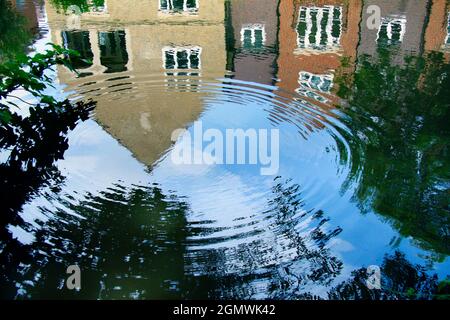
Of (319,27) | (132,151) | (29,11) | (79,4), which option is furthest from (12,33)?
(319,27)

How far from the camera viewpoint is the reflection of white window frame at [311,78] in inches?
401

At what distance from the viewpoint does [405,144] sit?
25.4ft

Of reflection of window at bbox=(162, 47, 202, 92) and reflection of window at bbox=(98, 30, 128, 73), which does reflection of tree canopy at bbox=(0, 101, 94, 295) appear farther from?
reflection of window at bbox=(98, 30, 128, 73)

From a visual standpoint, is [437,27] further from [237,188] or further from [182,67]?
[237,188]

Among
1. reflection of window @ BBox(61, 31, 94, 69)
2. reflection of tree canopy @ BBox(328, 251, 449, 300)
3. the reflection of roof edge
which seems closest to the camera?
reflection of tree canopy @ BBox(328, 251, 449, 300)

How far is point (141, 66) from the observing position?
11609mm

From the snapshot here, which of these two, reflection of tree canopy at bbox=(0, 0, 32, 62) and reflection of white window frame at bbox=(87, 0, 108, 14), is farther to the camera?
reflection of white window frame at bbox=(87, 0, 108, 14)

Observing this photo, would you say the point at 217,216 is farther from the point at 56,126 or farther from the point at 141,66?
the point at 141,66

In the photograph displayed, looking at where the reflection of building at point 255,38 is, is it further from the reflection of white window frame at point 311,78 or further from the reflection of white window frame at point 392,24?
the reflection of white window frame at point 392,24

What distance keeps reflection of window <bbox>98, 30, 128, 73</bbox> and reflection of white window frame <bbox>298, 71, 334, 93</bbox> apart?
460 cm

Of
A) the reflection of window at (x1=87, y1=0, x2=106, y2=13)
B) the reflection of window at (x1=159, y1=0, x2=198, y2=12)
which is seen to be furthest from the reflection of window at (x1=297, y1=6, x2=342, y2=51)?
the reflection of window at (x1=87, y1=0, x2=106, y2=13)

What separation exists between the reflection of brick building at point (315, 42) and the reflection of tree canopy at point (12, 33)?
297 inches

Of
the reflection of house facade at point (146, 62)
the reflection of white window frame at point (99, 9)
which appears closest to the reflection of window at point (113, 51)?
the reflection of house facade at point (146, 62)

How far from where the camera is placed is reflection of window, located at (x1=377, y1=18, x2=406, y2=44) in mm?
14362
